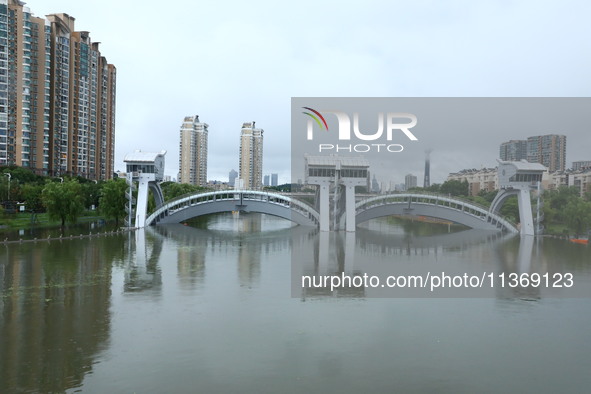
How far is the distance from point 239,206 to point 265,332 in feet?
132

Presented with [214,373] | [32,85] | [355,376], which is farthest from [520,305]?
[32,85]

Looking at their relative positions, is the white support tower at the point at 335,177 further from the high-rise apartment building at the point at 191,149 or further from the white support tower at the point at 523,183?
the high-rise apartment building at the point at 191,149

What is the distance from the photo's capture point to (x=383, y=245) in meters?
38.8

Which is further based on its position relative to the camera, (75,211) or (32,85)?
(32,85)

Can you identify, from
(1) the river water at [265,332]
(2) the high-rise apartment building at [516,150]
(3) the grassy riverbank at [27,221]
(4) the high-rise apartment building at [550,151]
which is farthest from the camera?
(2) the high-rise apartment building at [516,150]

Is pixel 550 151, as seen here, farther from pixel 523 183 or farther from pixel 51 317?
pixel 51 317

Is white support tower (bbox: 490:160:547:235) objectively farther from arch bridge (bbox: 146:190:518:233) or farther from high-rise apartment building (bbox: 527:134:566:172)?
high-rise apartment building (bbox: 527:134:566:172)

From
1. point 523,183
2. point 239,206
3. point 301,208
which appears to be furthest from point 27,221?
point 523,183

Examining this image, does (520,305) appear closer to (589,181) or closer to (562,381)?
(562,381)

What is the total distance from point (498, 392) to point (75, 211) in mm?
37772

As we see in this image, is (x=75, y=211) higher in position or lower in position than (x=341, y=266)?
higher

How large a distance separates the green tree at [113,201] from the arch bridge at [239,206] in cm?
486

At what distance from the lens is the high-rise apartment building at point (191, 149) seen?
12612 cm

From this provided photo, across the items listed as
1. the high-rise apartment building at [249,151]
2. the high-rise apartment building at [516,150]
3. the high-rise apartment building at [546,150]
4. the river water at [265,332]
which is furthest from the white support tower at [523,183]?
the high-rise apartment building at [249,151]
